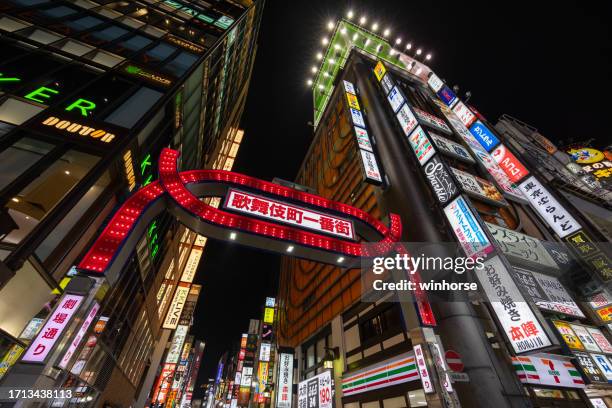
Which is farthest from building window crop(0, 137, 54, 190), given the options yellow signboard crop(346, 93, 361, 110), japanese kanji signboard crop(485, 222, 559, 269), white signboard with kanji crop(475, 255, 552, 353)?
yellow signboard crop(346, 93, 361, 110)

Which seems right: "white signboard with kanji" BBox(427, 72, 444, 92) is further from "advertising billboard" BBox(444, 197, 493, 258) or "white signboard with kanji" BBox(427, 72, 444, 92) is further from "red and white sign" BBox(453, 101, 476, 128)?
"advertising billboard" BBox(444, 197, 493, 258)

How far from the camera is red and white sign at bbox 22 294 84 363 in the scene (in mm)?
4562

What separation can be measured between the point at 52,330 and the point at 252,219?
6.02 metres

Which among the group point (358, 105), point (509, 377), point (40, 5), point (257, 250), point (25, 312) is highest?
point (358, 105)

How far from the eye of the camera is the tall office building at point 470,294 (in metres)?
9.16

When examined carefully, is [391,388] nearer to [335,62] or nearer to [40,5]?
[40,5]

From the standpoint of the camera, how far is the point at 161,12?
689 inches

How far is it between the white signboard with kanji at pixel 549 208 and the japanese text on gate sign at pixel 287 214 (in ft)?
34.9

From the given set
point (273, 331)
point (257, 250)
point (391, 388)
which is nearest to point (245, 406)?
point (273, 331)

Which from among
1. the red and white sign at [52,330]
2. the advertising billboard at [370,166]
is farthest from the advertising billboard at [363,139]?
the red and white sign at [52,330]

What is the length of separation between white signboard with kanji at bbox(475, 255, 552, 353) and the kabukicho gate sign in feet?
8.24

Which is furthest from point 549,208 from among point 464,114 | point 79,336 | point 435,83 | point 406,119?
point 79,336

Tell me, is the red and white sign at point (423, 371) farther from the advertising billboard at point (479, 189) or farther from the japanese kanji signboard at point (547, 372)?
the advertising billboard at point (479, 189)

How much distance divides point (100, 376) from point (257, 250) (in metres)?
11.7
